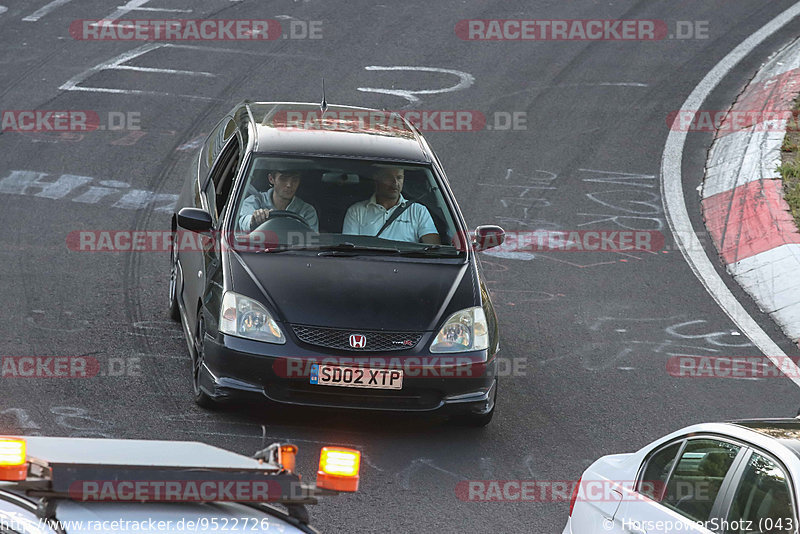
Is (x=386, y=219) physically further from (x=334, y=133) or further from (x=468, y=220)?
(x=468, y=220)

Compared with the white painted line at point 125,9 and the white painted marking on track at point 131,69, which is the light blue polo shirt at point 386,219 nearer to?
the white painted marking on track at point 131,69

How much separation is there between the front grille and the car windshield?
92 centimetres

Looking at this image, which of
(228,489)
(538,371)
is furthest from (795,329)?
(228,489)

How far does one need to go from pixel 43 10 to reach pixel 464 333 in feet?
48.4

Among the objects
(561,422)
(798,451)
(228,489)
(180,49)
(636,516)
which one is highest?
(180,49)

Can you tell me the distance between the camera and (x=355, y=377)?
7312mm

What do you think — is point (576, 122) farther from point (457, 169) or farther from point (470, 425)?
point (470, 425)

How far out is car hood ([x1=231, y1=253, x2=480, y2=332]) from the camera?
742cm

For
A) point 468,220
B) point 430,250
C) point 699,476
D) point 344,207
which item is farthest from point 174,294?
point 699,476

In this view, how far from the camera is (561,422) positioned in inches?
316

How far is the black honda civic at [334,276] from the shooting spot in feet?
24.1

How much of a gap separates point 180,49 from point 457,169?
6452 mm

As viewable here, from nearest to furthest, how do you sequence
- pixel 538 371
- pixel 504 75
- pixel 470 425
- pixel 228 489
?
1. pixel 228 489
2. pixel 470 425
3. pixel 538 371
4. pixel 504 75

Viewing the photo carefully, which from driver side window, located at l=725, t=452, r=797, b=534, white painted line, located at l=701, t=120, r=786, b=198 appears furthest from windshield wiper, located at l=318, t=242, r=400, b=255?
white painted line, located at l=701, t=120, r=786, b=198
